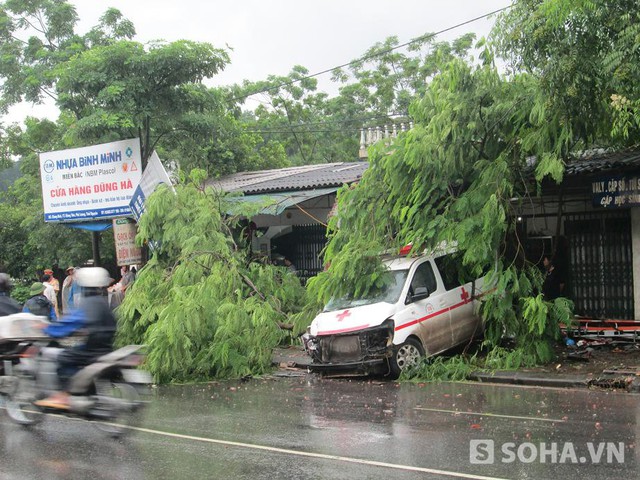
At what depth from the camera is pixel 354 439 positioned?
8.48 meters

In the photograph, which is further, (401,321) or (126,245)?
(126,245)

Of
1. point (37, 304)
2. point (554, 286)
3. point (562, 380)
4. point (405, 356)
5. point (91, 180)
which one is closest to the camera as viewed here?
point (562, 380)

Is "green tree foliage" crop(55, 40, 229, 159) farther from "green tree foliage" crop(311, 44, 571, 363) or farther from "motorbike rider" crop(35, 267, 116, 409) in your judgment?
"motorbike rider" crop(35, 267, 116, 409)

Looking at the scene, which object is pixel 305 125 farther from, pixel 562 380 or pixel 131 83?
pixel 562 380

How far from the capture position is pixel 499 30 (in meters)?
13.2

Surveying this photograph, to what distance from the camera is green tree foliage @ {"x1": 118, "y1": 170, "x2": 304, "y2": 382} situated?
13.8 metres

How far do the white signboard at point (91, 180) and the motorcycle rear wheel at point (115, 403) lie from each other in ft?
47.0

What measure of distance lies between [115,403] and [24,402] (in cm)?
167

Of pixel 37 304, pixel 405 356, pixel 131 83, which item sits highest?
pixel 131 83

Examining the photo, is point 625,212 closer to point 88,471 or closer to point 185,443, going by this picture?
point 185,443

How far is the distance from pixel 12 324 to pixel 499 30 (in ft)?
30.0

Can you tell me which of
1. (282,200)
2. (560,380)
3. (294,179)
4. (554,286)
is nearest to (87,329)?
(560,380)

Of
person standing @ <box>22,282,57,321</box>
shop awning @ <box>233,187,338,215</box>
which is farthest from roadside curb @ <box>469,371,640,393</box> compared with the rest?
person standing @ <box>22,282,57,321</box>

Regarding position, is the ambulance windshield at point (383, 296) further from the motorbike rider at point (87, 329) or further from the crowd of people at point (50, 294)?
the motorbike rider at point (87, 329)
